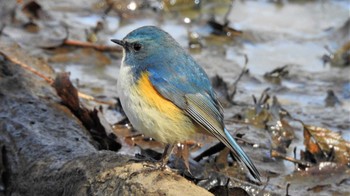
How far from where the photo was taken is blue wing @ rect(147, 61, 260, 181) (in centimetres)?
500

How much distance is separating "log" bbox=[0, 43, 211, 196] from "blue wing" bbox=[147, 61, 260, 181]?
48 centimetres

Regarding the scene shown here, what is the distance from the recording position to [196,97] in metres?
5.12

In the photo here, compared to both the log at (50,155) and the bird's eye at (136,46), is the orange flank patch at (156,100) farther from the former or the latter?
the log at (50,155)

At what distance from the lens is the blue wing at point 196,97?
16.4 ft

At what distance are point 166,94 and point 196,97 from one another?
9.4 inches

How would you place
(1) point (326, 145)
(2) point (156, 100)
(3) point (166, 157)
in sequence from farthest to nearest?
(1) point (326, 145)
(3) point (166, 157)
(2) point (156, 100)

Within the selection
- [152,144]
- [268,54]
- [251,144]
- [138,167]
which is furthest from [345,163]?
[268,54]

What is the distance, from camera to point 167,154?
5.09 m

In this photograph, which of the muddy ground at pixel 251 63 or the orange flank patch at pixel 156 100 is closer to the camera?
the orange flank patch at pixel 156 100

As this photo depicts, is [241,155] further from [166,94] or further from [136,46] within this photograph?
[136,46]

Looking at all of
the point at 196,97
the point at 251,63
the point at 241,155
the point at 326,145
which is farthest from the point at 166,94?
the point at 251,63

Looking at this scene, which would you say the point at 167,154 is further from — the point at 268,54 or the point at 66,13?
the point at 66,13

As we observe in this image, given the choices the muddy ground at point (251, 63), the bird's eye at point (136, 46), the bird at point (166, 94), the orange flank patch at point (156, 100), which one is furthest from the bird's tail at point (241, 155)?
the bird's eye at point (136, 46)

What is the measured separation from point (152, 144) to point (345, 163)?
1.53m
